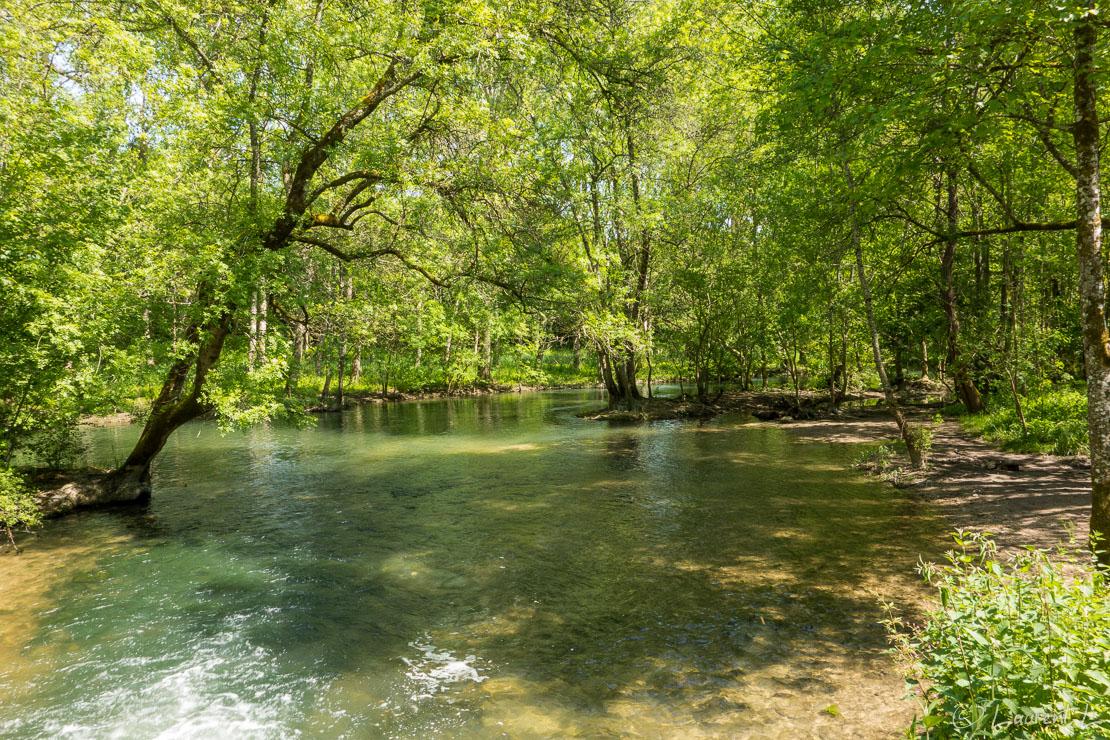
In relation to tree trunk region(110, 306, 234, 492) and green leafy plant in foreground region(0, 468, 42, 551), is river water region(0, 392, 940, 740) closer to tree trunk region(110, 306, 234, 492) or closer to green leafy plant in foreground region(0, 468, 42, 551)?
green leafy plant in foreground region(0, 468, 42, 551)

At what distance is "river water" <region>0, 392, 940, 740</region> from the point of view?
219 inches

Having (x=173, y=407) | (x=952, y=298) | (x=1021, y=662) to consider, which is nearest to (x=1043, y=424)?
(x=952, y=298)

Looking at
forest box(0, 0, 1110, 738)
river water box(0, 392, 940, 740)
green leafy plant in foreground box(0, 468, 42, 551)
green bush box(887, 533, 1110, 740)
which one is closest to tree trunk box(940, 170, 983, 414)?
forest box(0, 0, 1110, 738)

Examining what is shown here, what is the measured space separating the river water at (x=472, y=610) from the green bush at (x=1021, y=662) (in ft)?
5.54

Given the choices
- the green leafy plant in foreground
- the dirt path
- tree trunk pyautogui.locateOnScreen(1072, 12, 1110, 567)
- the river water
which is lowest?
the river water

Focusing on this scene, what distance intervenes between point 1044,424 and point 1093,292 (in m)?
10.9

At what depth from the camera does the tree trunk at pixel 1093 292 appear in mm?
6355

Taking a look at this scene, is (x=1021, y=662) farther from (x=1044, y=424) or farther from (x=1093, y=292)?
(x=1044, y=424)

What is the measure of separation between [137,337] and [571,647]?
1153cm

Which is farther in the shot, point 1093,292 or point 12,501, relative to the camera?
point 12,501

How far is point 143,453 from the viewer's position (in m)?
14.3

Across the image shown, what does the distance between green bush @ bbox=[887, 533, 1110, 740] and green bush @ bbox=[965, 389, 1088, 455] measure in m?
12.7

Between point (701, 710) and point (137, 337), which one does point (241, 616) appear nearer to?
point (701, 710)

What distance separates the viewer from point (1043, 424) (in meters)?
14.7
